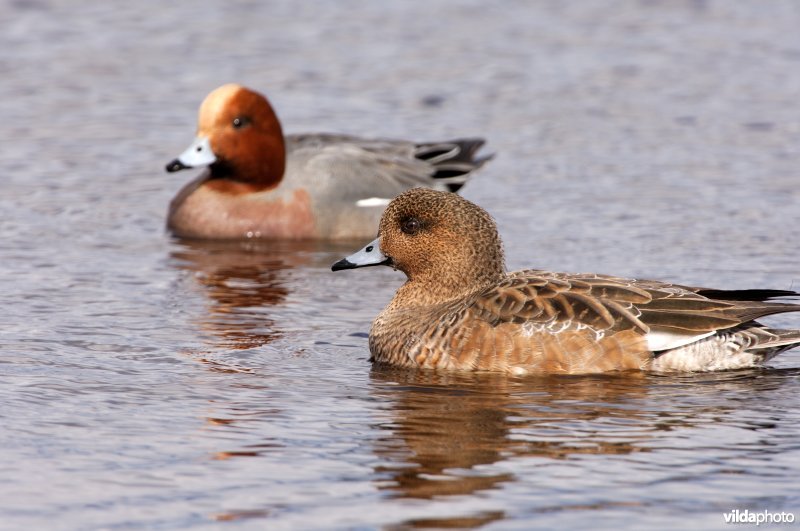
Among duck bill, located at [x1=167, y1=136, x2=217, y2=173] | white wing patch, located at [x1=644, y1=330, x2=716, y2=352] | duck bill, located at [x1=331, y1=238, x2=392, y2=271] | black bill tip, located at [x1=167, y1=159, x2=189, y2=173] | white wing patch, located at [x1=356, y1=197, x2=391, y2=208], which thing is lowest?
white wing patch, located at [x1=644, y1=330, x2=716, y2=352]

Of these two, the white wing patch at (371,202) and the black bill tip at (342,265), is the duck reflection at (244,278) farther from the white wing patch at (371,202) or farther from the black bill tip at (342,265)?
the black bill tip at (342,265)

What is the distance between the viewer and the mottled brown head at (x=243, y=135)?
39.8 ft

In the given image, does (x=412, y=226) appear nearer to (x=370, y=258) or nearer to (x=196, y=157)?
(x=370, y=258)

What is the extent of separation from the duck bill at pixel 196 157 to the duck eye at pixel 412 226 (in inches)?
145

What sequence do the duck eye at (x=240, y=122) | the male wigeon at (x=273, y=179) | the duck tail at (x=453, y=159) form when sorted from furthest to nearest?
the duck tail at (x=453, y=159), the duck eye at (x=240, y=122), the male wigeon at (x=273, y=179)

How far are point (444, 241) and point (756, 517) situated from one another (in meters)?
2.96

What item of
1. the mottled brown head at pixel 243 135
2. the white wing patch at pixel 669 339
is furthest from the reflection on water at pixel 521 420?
the mottled brown head at pixel 243 135

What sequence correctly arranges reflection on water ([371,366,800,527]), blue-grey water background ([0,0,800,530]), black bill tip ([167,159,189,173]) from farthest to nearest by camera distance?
black bill tip ([167,159,189,173]), reflection on water ([371,366,800,527]), blue-grey water background ([0,0,800,530])

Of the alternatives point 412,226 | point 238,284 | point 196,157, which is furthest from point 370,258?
point 196,157

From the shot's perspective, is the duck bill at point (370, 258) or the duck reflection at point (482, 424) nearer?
the duck reflection at point (482, 424)

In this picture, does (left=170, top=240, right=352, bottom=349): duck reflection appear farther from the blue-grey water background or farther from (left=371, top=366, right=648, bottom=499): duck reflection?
(left=371, top=366, right=648, bottom=499): duck reflection

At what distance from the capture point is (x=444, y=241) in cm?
834

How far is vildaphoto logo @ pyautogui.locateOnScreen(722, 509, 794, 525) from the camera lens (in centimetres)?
576

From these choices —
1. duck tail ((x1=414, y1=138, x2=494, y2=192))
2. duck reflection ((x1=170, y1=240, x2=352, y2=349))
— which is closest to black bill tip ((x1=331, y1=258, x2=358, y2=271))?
duck reflection ((x1=170, y1=240, x2=352, y2=349))
